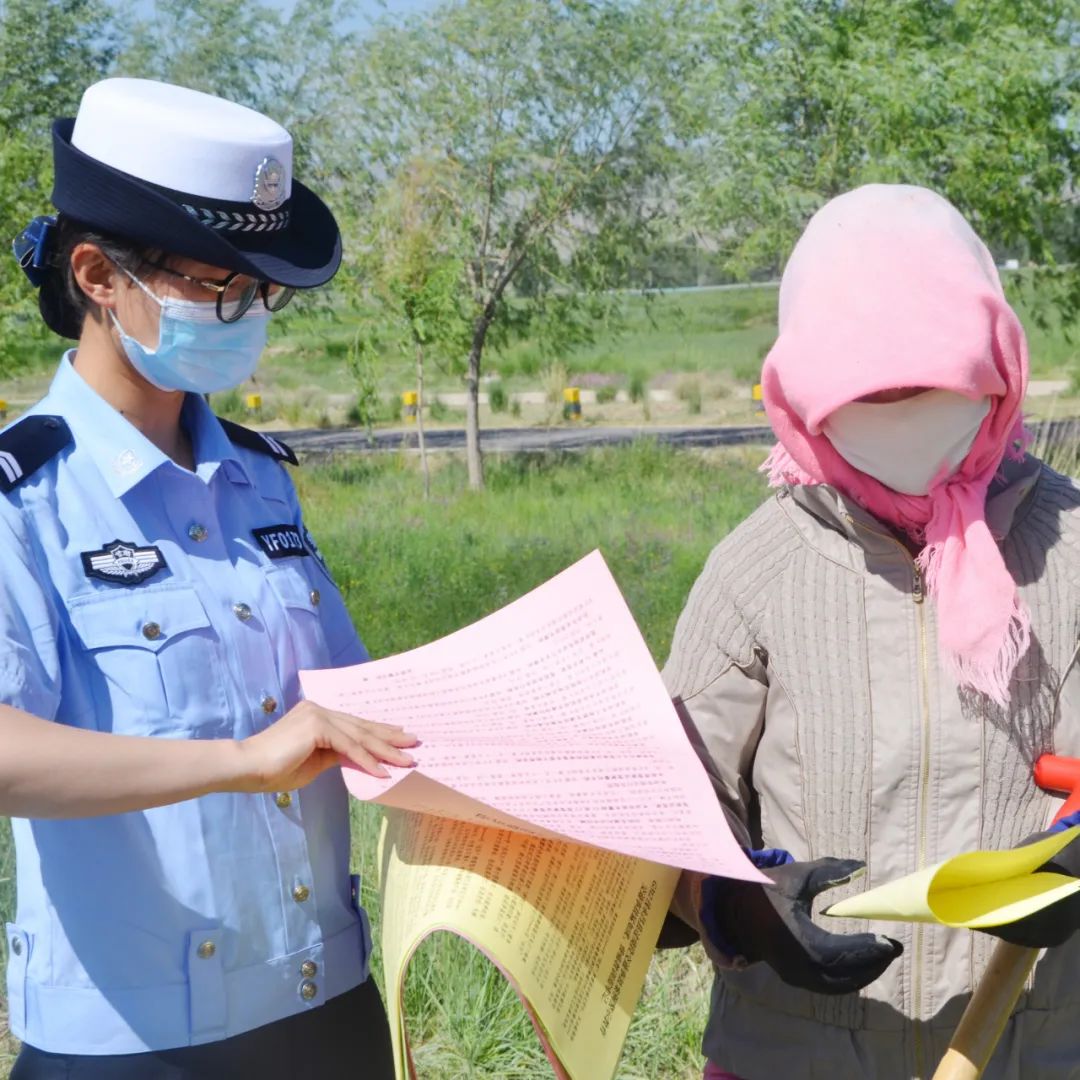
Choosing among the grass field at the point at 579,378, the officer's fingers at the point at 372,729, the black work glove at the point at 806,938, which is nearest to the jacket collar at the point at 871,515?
the black work glove at the point at 806,938

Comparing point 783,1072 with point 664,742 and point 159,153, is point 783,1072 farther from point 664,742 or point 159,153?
point 159,153

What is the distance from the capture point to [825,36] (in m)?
11.8

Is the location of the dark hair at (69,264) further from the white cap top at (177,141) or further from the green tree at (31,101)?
the green tree at (31,101)

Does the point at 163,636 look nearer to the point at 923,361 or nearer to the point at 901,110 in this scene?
the point at 923,361

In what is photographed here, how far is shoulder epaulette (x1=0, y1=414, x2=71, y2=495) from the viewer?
167 centimetres

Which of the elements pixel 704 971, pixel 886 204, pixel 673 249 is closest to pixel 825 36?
pixel 673 249

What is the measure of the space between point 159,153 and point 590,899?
3.15 feet

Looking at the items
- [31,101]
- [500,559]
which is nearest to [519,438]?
[31,101]

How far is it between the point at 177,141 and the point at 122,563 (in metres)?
0.48

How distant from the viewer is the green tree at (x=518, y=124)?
14.9 metres

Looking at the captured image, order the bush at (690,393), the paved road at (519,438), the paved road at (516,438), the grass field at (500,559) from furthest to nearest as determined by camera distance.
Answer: the bush at (690,393)
the paved road at (516,438)
the paved road at (519,438)
the grass field at (500,559)

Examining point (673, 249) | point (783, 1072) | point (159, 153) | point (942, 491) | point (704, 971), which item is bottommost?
point (673, 249)

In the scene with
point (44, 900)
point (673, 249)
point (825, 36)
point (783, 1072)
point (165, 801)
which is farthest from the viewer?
point (673, 249)

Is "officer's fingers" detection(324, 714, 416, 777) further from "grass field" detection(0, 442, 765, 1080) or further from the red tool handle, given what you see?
"grass field" detection(0, 442, 765, 1080)
